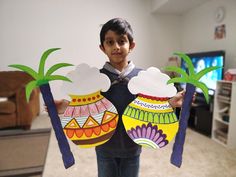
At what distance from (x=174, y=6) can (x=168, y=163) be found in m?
2.57

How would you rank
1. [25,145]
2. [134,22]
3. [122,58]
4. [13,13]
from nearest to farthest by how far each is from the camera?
[122,58] → [25,145] → [13,13] → [134,22]

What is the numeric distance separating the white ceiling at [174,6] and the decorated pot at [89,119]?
291 cm

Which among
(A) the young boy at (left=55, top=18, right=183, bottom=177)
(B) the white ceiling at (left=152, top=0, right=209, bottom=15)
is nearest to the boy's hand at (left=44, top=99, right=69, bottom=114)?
(A) the young boy at (left=55, top=18, right=183, bottom=177)

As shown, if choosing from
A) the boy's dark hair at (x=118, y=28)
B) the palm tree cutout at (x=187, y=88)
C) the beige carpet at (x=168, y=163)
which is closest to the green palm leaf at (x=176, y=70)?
the palm tree cutout at (x=187, y=88)

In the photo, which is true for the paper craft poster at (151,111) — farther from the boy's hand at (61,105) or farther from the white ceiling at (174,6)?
the white ceiling at (174,6)

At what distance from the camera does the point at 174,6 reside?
345cm

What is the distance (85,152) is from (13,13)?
104 inches

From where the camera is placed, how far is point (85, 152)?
6.98ft

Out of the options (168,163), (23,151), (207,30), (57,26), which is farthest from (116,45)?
(57,26)

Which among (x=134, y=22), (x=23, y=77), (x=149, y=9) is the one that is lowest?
(x=23, y=77)

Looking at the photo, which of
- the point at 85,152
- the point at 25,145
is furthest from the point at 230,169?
the point at 25,145

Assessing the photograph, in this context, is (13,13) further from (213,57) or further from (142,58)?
(213,57)

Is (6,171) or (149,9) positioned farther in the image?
(149,9)

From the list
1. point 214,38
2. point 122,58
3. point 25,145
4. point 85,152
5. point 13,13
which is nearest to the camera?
point 122,58
